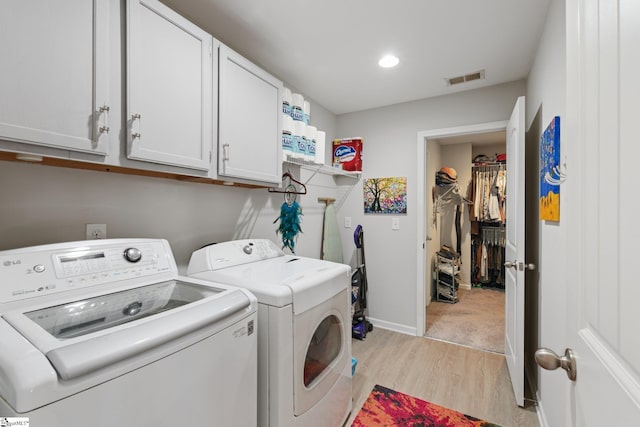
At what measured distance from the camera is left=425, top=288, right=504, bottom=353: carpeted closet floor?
287cm

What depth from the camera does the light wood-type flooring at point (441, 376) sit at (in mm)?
1909

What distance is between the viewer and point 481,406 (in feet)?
6.34

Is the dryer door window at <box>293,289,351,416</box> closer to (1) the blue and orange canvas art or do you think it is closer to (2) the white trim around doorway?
(1) the blue and orange canvas art

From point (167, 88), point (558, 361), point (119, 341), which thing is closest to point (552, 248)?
point (558, 361)

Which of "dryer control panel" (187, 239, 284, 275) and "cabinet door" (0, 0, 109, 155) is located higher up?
"cabinet door" (0, 0, 109, 155)

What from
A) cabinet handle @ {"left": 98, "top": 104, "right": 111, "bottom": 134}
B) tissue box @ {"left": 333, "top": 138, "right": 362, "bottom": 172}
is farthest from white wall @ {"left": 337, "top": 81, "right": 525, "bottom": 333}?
cabinet handle @ {"left": 98, "top": 104, "right": 111, "bottom": 134}

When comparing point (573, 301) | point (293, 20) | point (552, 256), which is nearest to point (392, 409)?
point (552, 256)

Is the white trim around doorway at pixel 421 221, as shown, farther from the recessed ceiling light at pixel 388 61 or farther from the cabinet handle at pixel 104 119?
the cabinet handle at pixel 104 119

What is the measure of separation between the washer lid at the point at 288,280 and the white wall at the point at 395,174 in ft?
4.96

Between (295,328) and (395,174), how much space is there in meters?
2.21

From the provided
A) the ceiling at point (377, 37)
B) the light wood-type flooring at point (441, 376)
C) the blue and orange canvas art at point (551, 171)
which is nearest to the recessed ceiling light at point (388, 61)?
the ceiling at point (377, 37)

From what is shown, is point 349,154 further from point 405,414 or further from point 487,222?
point 487,222

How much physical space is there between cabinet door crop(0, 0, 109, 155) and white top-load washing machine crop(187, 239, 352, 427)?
32.0 inches

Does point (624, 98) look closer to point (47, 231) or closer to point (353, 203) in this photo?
point (47, 231)
